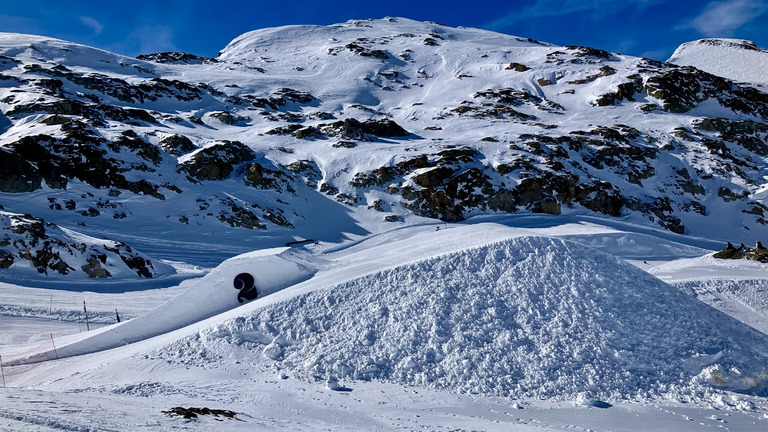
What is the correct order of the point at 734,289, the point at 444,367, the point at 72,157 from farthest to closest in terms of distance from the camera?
1. the point at 72,157
2. the point at 734,289
3. the point at 444,367

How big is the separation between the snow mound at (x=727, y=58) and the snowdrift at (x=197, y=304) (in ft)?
262

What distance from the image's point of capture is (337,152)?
4034cm

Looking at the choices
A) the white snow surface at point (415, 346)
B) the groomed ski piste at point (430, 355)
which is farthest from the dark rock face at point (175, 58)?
the groomed ski piste at point (430, 355)

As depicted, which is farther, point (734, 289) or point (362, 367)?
point (734, 289)

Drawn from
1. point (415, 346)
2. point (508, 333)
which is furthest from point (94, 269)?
point (508, 333)

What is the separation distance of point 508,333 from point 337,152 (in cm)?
3258

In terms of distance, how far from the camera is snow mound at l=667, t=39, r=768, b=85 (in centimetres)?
6966

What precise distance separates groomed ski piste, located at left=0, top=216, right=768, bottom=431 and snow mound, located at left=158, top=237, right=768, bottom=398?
0.04 m

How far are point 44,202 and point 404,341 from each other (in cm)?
2571

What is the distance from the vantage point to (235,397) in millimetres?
8297

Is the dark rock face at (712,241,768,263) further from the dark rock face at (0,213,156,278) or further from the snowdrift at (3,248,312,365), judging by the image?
the dark rock face at (0,213,156,278)

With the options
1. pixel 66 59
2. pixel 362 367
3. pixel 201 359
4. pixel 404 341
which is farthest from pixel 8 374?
pixel 66 59

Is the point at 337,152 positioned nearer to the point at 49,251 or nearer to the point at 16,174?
the point at 16,174

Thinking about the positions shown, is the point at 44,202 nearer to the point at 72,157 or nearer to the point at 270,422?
the point at 72,157
